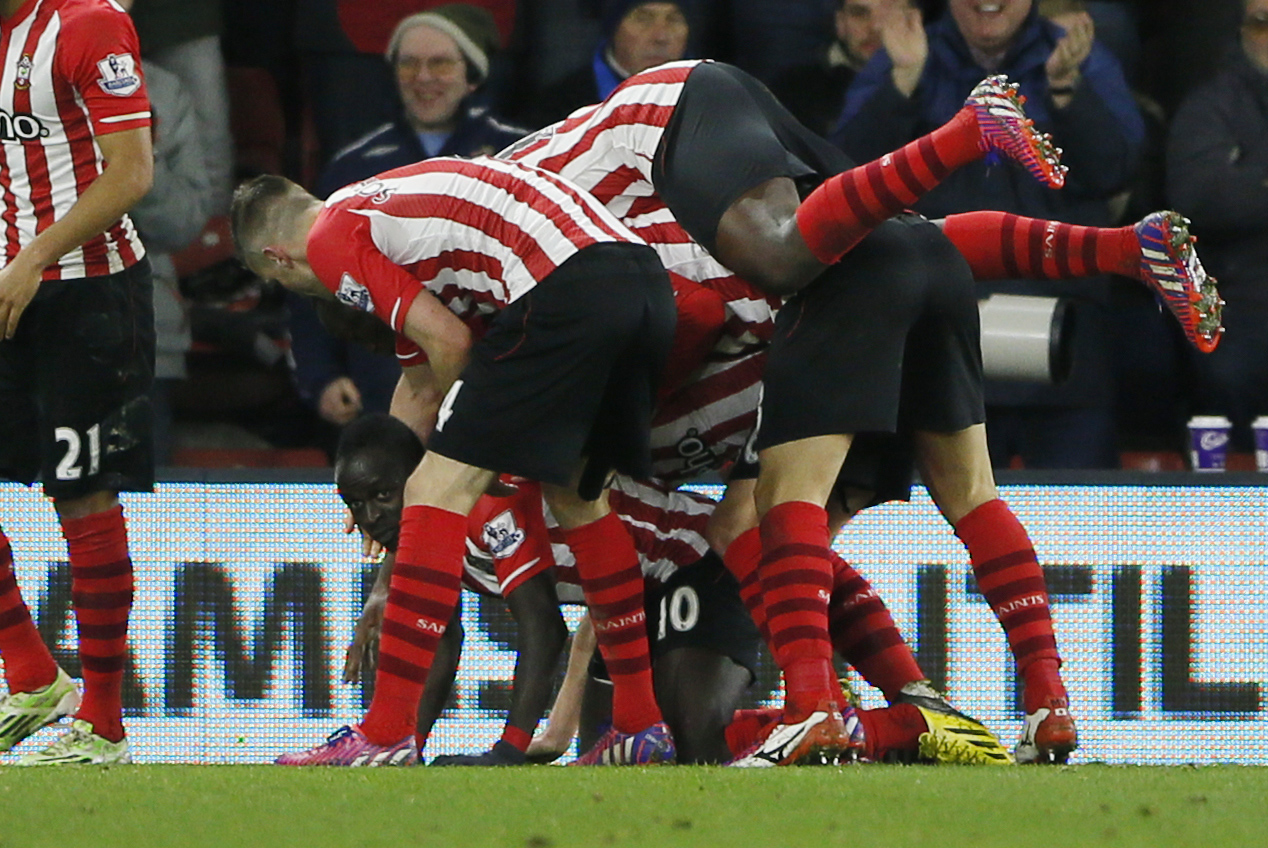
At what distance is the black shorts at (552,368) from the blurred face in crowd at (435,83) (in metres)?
2.26

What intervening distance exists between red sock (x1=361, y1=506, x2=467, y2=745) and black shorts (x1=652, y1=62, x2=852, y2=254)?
79 centimetres

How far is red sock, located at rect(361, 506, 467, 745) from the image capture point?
156 inches

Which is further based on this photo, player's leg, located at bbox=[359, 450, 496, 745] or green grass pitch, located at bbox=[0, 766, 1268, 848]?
player's leg, located at bbox=[359, 450, 496, 745]

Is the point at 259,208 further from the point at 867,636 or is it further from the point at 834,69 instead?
the point at 834,69

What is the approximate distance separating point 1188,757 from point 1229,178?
6.01ft

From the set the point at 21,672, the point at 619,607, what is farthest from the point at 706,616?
the point at 21,672

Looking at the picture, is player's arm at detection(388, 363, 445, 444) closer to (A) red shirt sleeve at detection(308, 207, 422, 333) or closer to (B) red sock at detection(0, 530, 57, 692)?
(A) red shirt sleeve at detection(308, 207, 422, 333)

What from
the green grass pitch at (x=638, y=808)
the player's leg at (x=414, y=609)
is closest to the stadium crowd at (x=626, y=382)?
the player's leg at (x=414, y=609)

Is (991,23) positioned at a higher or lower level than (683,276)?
higher

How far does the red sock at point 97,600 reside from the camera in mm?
4480

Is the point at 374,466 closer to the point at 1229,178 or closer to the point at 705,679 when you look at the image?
the point at 705,679

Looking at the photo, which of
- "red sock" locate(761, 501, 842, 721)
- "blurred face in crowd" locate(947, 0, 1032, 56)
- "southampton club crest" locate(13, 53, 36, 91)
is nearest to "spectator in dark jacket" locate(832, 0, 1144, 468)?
"blurred face in crowd" locate(947, 0, 1032, 56)

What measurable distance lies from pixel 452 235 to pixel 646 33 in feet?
7.43

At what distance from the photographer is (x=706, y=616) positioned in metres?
4.68
